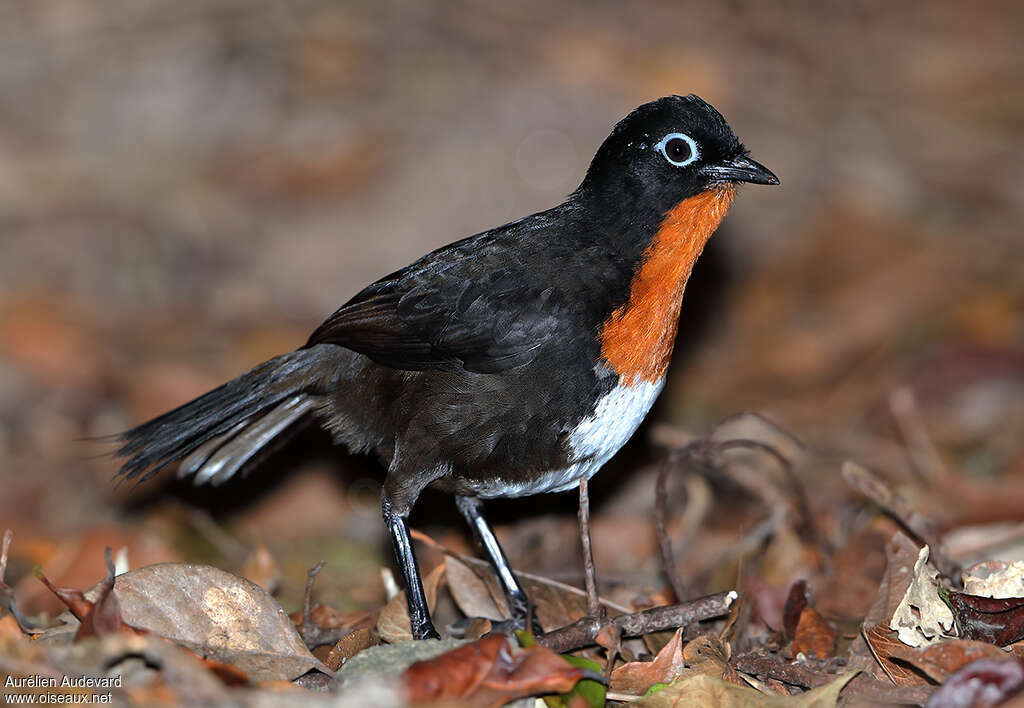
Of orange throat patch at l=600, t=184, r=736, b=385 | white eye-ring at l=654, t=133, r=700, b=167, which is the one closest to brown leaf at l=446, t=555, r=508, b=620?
orange throat patch at l=600, t=184, r=736, b=385

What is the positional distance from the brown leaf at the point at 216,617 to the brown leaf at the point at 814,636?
1.65 m

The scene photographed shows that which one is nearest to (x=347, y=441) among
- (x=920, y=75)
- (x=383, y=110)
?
(x=383, y=110)

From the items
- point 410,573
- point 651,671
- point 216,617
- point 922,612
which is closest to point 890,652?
point 922,612

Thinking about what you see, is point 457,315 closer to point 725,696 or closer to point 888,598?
point 725,696

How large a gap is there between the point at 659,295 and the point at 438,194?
165 inches

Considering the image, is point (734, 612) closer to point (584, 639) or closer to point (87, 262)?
point (584, 639)

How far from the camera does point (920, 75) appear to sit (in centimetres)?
947

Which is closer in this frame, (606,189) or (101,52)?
(606,189)

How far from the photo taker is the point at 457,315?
4.05 meters

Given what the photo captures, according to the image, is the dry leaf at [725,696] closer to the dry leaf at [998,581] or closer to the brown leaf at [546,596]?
the dry leaf at [998,581]

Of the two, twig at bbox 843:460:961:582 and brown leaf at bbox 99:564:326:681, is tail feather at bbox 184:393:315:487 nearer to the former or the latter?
brown leaf at bbox 99:564:326:681

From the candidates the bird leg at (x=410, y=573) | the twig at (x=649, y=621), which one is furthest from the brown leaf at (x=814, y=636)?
the bird leg at (x=410, y=573)

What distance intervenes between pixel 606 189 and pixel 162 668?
7.51ft

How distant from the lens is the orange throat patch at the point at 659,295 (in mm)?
3902
